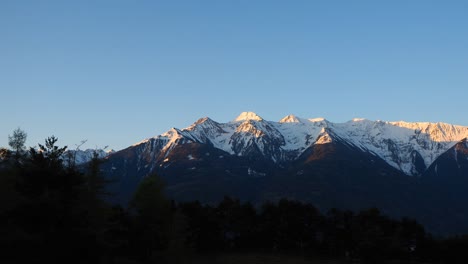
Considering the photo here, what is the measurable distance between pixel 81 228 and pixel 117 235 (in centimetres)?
5532

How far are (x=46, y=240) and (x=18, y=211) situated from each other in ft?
12.4

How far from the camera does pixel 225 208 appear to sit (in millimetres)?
133250

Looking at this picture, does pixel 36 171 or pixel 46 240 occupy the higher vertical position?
pixel 36 171

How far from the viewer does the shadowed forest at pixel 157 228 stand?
141ft

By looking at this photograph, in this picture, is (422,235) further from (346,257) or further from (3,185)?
(3,185)

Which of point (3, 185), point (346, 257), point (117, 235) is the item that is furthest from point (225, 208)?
point (3, 185)

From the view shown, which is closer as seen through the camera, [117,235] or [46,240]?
[46,240]

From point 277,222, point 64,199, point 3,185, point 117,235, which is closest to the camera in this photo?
point 64,199

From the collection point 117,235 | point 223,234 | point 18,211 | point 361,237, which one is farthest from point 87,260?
point 223,234

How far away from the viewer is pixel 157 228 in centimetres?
9944

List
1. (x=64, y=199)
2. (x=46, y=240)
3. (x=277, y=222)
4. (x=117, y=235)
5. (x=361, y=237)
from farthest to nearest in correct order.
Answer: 1. (x=277, y=222)
2. (x=361, y=237)
3. (x=117, y=235)
4. (x=64, y=199)
5. (x=46, y=240)

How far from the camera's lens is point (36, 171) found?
45.5 meters

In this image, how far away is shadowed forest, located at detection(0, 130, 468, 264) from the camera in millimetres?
42906

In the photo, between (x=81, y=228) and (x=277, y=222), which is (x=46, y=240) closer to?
(x=81, y=228)
